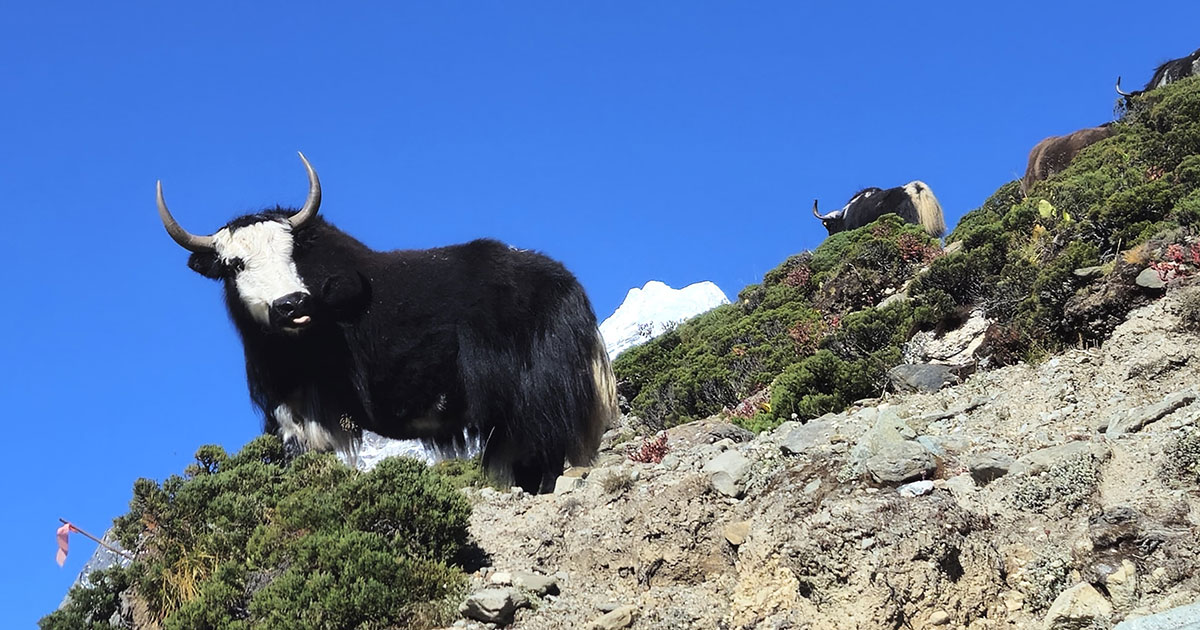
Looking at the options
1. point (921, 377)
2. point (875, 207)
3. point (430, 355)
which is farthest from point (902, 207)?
point (430, 355)

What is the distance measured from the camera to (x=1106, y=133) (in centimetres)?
2003

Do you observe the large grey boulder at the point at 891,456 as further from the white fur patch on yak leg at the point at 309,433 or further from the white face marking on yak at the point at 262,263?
the white face marking on yak at the point at 262,263

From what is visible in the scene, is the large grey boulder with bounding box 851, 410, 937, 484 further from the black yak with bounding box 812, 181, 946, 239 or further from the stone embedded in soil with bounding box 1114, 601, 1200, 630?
the black yak with bounding box 812, 181, 946, 239

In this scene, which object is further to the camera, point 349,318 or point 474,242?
point 474,242

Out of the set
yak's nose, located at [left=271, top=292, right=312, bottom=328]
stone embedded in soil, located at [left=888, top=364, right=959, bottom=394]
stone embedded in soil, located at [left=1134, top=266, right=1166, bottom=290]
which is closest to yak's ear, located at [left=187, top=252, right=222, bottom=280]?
yak's nose, located at [left=271, top=292, right=312, bottom=328]

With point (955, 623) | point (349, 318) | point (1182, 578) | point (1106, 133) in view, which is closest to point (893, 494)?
point (955, 623)

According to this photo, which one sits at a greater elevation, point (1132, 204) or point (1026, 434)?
point (1132, 204)

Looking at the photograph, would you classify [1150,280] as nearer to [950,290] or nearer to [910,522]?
[950,290]

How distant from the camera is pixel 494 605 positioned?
5691 mm

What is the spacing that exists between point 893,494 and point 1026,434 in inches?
59.5

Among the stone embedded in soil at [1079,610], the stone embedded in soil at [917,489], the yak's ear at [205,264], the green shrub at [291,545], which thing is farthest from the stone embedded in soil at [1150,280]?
the yak's ear at [205,264]

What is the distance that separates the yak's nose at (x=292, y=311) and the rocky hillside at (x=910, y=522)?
Result: 6.38 ft

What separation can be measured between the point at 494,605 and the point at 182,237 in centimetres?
425

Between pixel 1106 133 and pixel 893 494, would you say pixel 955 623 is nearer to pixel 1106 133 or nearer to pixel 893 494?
pixel 893 494
